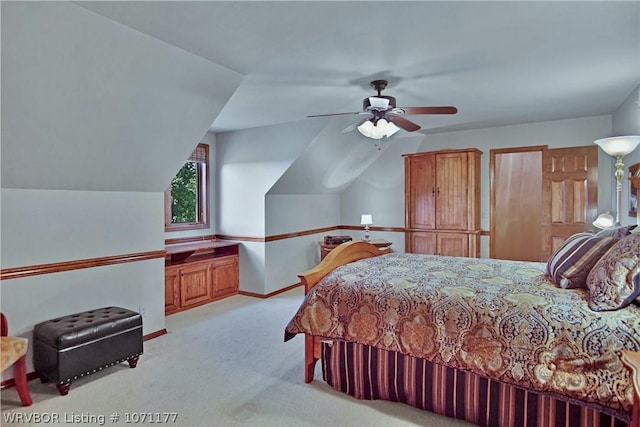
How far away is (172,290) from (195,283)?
34 centimetres

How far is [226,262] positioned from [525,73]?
4.17 meters

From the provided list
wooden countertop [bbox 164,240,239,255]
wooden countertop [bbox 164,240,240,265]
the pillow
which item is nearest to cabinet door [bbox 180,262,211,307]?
wooden countertop [bbox 164,240,240,265]

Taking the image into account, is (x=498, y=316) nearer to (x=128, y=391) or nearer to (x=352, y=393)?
(x=352, y=393)

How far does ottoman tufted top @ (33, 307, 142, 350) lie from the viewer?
102 inches

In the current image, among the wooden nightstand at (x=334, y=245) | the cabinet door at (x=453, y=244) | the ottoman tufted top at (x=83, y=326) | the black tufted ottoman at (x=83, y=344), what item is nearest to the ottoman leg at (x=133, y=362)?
the black tufted ottoman at (x=83, y=344)

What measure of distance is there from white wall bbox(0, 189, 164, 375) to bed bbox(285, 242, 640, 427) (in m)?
1.87

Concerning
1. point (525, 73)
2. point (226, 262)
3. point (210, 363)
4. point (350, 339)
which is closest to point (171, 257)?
point (226, 262)

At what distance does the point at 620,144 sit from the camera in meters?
3.19

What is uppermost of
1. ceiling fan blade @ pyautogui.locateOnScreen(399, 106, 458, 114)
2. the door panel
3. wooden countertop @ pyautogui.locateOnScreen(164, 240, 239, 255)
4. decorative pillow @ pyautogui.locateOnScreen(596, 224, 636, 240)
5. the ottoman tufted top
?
ceiling fan blade @ pyautogui.locateOnScreen(399, 106, 458, 114)

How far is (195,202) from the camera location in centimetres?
542

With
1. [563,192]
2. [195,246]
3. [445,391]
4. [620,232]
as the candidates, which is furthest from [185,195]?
[563,192]

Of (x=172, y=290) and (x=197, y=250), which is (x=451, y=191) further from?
(x=172, y=290)

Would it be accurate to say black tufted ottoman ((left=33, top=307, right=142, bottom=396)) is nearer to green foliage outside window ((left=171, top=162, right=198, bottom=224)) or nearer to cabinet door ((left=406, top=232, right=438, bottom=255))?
green foliage outside window ((left=171, top=162, right=198, bottom=224))

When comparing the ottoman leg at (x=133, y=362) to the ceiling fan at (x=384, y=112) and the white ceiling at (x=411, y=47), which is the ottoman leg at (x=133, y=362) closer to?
the white ceiling at (x=411, y=47)
